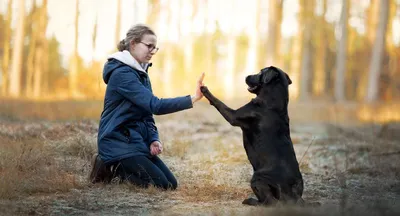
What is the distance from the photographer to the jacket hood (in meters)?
5.99

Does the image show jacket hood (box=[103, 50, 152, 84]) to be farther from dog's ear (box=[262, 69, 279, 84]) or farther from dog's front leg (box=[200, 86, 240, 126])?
dog's ear (box=[262, 69, 279, 84])

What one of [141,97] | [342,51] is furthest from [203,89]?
[342,51]

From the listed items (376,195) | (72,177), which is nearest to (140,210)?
(72,177)

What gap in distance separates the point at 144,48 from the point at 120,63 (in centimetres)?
32

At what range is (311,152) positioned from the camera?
9.79 m

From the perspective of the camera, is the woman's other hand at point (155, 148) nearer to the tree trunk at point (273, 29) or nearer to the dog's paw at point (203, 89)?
the dog's paw at point (203, 89)

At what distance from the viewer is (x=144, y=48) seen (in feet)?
19.9

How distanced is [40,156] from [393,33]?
29.0 metres

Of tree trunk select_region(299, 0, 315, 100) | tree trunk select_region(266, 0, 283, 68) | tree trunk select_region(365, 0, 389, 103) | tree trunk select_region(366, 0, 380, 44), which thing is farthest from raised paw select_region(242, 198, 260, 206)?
tree trunk select_region(299, 0, 315, 100)

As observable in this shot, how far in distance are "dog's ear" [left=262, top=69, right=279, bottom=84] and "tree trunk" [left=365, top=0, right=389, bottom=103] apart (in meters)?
17.7

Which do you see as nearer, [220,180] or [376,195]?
[376,195]

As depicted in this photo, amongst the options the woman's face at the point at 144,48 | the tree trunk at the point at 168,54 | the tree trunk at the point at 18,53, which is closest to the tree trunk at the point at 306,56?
the tree trunk at the point at 168,54

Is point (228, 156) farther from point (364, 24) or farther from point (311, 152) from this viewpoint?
point (364, 24)

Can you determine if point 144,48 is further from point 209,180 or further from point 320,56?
point 320,56
